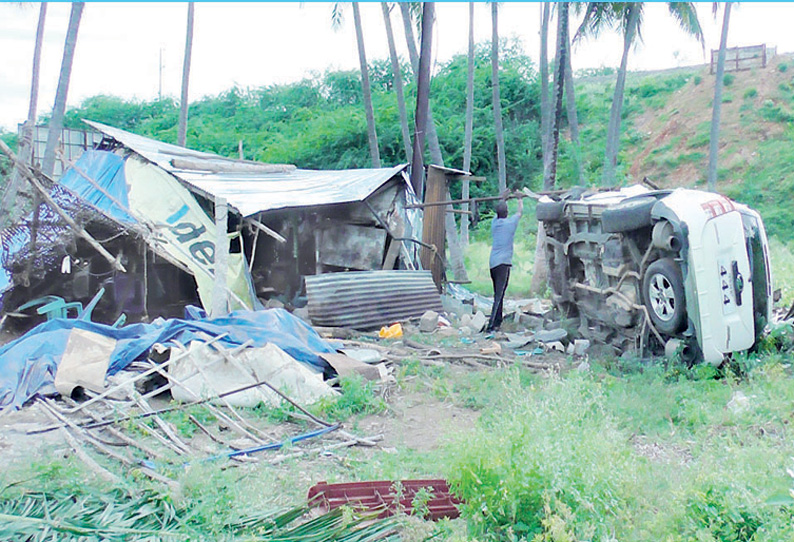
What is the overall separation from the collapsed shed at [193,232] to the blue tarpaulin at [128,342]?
3.46 ft

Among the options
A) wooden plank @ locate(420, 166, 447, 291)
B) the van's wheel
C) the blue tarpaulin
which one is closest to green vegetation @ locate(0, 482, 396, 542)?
Answer: the blue tarpaulin

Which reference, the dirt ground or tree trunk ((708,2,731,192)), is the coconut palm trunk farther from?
the dirt ground

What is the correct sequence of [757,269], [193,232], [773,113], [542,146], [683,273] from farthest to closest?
[542,146] < [773,113] < [193,232] < [757,269] < [683,273]

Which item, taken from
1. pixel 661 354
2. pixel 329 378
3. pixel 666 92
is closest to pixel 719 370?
pixel 661 354

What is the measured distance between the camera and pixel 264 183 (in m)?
13.8

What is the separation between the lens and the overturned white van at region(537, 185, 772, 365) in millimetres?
7379

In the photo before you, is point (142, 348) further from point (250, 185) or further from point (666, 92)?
point (666, 92)

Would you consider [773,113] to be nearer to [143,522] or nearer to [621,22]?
[621,22]

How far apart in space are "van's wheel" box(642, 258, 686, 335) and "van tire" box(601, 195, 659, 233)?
0.48 m

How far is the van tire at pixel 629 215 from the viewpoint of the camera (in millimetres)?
7879

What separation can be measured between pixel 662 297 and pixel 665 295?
0.23 ft

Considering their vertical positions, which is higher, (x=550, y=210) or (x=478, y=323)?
(x=550, y=210)

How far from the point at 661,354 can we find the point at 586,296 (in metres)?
1.84

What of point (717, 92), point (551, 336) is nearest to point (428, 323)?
point (551, 336)
